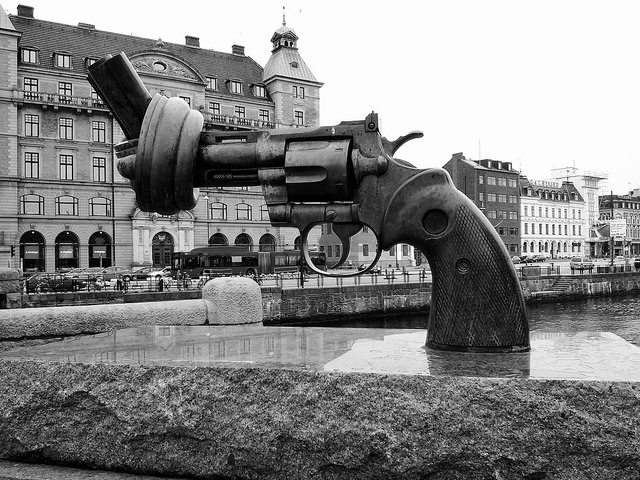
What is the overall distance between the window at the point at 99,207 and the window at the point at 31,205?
305cm

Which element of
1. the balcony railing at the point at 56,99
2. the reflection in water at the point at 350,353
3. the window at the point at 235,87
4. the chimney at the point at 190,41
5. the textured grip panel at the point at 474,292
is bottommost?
the reflection in water at the point at 350,353

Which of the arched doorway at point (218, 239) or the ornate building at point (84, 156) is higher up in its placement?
the ornate building at point (84, 156)

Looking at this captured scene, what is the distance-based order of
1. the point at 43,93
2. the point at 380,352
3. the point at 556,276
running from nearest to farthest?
the point at 380,352, the point at 556,276, the point at 43,93

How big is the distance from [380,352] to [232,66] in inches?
1795

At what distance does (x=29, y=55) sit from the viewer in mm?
36625

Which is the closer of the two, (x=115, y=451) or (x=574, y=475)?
(x=574, y=475)

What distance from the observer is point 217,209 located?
4147 centimetres

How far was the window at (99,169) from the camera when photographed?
38406 mm

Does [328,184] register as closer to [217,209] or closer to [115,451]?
[115,451]

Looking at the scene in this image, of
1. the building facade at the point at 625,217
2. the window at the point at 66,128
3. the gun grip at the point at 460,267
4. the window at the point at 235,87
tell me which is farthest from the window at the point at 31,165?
the building facade at the point at 625,217

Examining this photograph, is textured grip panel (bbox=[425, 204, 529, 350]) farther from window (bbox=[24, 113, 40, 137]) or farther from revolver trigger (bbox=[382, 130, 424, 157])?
window (bbox=[24, 113, 40, 137])

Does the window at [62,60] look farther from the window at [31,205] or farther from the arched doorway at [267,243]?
the arched doorway at [267,243]

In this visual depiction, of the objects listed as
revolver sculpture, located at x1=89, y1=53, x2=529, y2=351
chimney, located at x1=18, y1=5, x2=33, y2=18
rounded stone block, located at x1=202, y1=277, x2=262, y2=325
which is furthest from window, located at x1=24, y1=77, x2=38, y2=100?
revolver sculpture, located at x1=89, y1=53, x2=529, y2=351

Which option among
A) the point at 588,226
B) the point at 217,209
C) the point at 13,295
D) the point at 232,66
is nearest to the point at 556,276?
the point at 217,209
